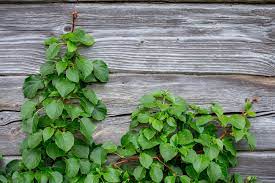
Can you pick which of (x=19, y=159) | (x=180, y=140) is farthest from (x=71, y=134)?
(x=180, y=140)

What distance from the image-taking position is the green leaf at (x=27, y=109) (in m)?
1.83

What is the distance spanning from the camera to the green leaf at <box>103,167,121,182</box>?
5.98 ft

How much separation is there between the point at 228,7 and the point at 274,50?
0.85ft

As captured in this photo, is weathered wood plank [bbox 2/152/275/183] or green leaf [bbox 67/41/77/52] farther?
weathered wood plank [bbox 2/152/275/183]

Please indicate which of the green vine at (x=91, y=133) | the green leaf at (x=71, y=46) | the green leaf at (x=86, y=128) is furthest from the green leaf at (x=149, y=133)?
the green leaf at (x=71, y=46)

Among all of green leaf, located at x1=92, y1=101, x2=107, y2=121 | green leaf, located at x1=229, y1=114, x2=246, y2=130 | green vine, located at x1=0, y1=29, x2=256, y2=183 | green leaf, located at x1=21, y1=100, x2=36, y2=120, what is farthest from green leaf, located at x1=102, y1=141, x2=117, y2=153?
green leaf, located at x1=229, y1=114, x2=246, y2=130

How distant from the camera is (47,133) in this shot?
179 centimetres

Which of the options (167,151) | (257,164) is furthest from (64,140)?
(257,164)

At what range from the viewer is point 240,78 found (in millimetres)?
1915

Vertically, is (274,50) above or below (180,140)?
above

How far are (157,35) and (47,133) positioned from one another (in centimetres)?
59

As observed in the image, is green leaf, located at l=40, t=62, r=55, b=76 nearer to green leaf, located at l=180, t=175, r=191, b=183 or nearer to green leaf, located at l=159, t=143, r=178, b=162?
green leaf, located at l=159, t=143, r=178, b=162

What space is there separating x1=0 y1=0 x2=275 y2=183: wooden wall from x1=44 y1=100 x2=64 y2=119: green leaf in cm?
17

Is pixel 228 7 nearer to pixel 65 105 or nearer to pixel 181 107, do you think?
pixel 181 107
